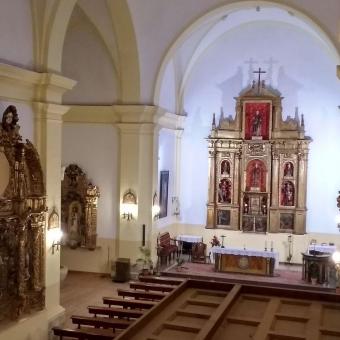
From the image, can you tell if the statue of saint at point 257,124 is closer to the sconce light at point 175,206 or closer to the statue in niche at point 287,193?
the statue in niche at point 287,193

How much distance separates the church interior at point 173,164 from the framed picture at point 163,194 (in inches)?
2.6

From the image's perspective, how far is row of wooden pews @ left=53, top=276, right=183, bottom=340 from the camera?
29.9 ft

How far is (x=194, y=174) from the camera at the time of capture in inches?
771

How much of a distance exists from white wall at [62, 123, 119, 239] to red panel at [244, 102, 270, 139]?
5573mm

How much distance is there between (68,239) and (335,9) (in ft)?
30.8

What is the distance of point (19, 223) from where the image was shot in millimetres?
9109

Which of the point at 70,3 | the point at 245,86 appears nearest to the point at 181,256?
the point at 245,86

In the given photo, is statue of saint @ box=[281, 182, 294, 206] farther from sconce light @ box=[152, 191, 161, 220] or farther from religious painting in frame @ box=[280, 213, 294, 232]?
sconce light @ box=[152, 191, 161, 220]

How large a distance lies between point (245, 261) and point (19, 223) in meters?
9.12

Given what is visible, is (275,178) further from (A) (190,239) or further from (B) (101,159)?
(B) (101,159)

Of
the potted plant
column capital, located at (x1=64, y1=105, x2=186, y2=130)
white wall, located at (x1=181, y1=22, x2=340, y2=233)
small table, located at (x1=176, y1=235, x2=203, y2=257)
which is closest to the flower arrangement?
small table, located at (x1=176, y1=235, x2=203, y2=257)

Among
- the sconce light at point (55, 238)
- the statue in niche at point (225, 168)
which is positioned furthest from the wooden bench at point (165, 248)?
the sconce light at point (55, 238)

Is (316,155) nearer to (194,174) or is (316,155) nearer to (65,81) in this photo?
(194,174)

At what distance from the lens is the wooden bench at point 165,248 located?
54.7ft
